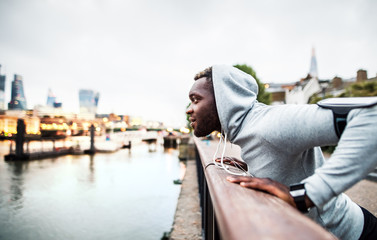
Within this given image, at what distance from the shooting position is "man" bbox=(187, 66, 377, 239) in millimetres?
638

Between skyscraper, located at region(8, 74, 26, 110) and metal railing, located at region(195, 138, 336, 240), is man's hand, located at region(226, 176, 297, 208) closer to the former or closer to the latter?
metal railing, located at region(195, 138, 336, 240)

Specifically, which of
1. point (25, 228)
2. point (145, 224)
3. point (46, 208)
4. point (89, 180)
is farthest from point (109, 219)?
point (89, 180)

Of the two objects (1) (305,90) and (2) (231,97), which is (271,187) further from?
(1) (305,90)

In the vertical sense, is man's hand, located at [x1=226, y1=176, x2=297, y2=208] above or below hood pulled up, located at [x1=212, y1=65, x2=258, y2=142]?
below

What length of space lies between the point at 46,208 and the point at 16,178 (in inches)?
335

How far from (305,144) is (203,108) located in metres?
0.57

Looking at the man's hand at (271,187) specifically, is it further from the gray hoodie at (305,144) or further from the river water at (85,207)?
the river water at (85,207)

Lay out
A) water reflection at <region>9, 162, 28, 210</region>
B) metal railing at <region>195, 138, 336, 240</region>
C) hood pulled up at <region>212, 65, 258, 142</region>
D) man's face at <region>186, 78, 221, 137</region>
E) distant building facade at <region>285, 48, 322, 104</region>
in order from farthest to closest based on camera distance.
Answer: distant building facade at <region>285, 48, 322, 104</region> → water reflection at <region>9, 162, 28, 210</region> → man's face at <region>186, 78, 221, 137</region> → hood pulled up at <region>212, 65, 258, 142</region> → metal railing at <region>195, 138, 336, 240</region>

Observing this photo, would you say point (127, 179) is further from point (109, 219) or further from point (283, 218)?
point (283, 218)

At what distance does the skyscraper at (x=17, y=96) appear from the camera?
118 m

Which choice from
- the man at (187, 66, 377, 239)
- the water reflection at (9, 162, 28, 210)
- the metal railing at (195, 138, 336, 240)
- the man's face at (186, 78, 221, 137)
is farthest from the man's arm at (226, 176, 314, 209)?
the water reflection at (9, 162, 28, 210)

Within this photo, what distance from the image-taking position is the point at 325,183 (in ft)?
2.12

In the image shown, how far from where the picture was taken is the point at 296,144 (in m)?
0.80

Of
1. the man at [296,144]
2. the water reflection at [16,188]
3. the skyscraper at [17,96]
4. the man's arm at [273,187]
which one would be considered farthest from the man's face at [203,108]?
the skyscraper at [17,96]
